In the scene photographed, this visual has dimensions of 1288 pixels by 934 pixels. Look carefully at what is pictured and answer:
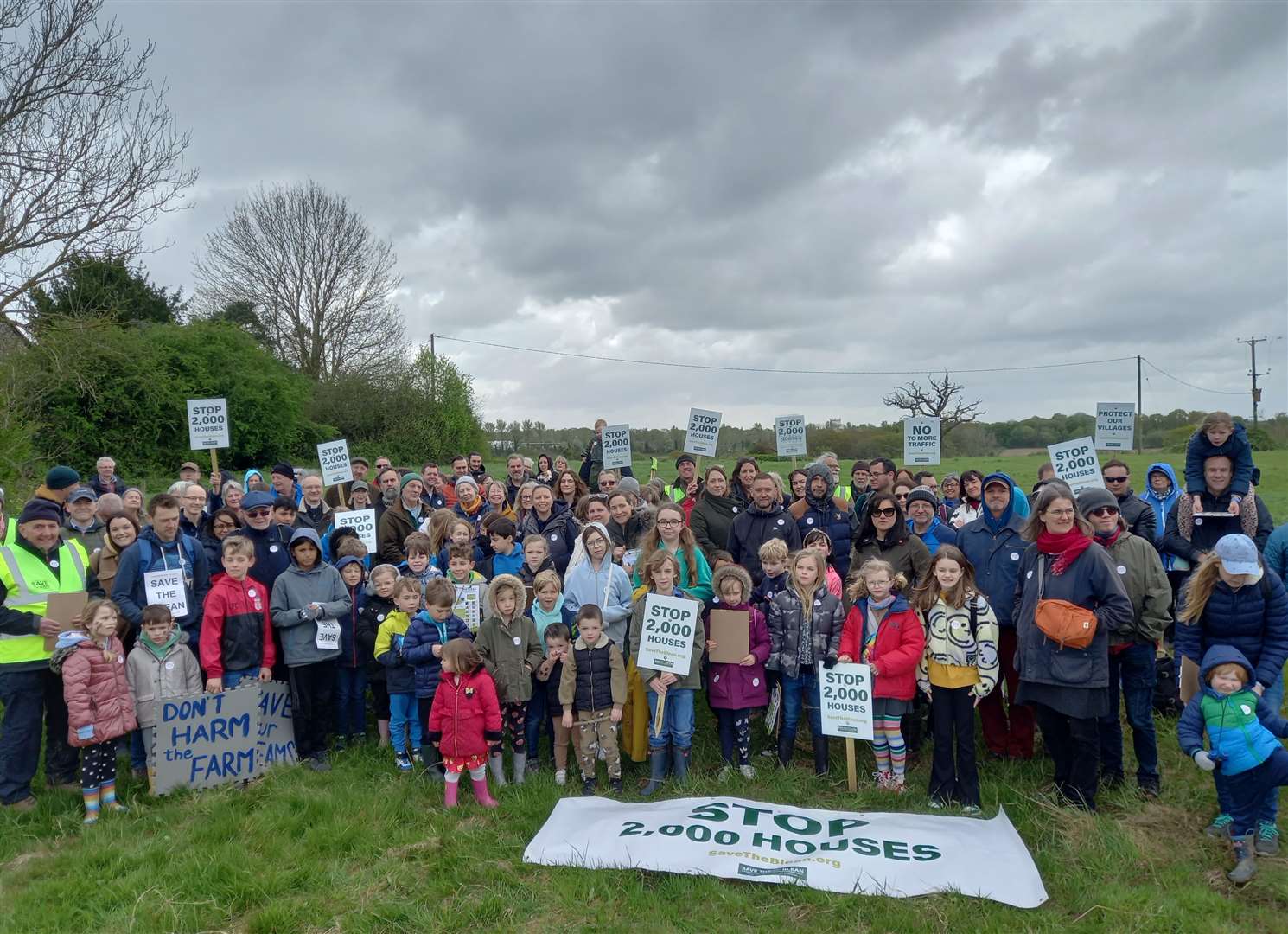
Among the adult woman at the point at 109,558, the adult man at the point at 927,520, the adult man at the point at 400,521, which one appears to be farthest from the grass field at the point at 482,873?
the adult man at the point at 400,521

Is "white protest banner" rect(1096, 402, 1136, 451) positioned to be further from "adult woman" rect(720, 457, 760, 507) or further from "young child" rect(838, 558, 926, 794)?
"young child" rect(838, 558, 926, 794)

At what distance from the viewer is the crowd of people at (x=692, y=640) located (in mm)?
5027

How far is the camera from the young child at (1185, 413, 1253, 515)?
6.64m

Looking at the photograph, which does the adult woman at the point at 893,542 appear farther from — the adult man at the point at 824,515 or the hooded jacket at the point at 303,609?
the hooded jacket at the point at 303,609

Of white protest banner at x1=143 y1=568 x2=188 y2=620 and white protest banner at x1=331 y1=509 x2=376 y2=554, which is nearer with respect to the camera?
white protest banner at x1=143 y1=568 x2=188 y2=620

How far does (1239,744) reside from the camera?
4594 millimetres

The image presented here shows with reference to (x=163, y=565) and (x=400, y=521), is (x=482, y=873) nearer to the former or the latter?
(x=163, y=565)

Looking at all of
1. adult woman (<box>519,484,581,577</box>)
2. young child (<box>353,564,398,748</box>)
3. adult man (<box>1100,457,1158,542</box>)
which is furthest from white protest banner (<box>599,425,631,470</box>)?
adult man (<box>1100,457,1158,542</box>)

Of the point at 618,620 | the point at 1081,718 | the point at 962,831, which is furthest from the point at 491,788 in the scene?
the point at 1081,718

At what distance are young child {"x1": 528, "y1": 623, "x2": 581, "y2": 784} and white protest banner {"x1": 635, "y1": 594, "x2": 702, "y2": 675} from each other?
63 cm

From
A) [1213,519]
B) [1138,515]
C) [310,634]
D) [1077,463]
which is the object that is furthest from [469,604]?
[1077,463]

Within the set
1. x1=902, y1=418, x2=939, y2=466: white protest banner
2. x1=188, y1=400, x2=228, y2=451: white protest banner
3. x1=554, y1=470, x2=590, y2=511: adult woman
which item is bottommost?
x1=554, y1=470, x2=590, y2=511: adult woman

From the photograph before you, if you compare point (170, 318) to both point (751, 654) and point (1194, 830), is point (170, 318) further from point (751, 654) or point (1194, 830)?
point (1194, 830)

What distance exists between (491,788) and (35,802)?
341 centimetres
